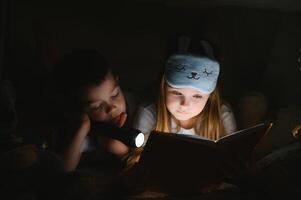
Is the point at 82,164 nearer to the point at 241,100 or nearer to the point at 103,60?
the point at 103,60

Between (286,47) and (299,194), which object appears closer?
(299,194)

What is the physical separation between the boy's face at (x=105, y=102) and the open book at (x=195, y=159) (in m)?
0.33

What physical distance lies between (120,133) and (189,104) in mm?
322

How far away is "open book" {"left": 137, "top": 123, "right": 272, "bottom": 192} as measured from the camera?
5.58 ft

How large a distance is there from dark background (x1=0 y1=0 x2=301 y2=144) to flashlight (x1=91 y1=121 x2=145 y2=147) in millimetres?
310

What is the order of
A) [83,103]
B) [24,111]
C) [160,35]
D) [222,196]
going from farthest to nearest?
1. [160,35]
2. [24,111]
3. [83,103]
4. [222,196]

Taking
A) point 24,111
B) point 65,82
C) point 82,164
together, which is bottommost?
point 82,164

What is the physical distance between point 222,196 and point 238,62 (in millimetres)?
912

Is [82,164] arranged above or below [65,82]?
below

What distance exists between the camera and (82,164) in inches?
84.7

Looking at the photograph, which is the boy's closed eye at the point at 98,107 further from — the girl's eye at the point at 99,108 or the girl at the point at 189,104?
the girl at the point at 189,104

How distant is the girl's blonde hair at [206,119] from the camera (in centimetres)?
215

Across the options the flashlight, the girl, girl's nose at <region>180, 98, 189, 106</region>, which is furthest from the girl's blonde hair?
the flashlight

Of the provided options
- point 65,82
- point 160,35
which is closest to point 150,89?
point 160,35
